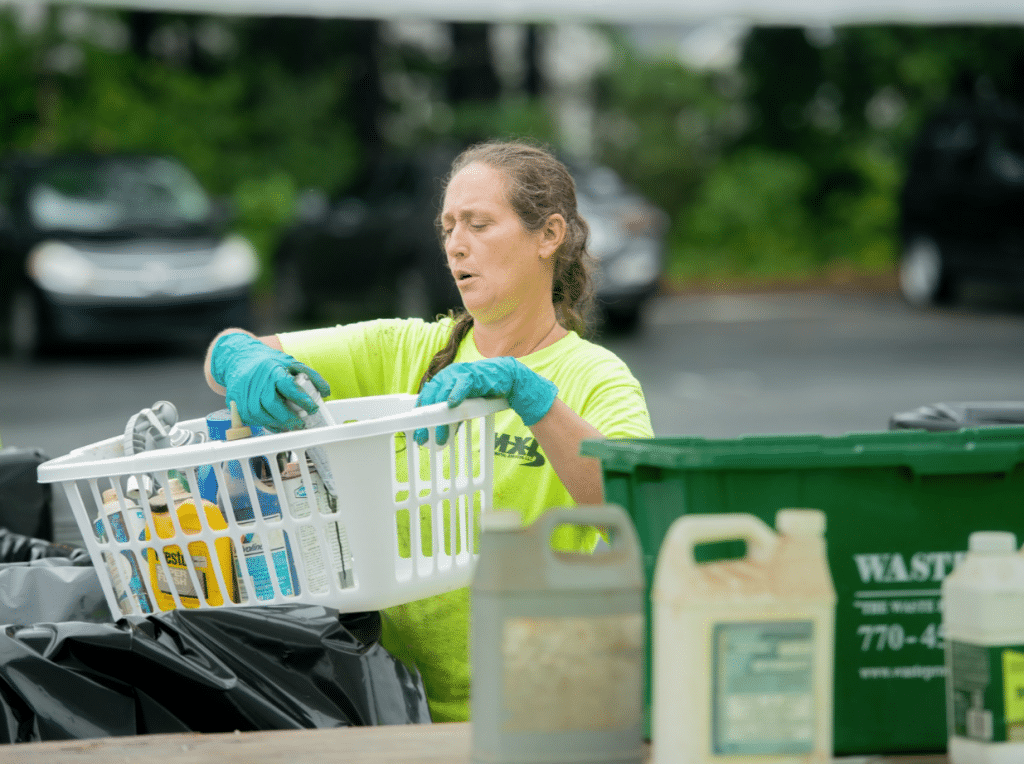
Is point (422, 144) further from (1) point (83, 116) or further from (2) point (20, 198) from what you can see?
(2) point (20, 198)

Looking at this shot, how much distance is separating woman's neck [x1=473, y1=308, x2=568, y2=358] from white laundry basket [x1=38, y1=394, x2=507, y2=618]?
46cm

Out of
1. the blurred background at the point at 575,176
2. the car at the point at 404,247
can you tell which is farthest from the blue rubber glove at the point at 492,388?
the car at the point at 404,247

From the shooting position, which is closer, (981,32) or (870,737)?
(870,737)

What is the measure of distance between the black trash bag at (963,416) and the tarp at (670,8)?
6052mm

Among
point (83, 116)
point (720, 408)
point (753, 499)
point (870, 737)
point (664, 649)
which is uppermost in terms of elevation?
point (83, 116)

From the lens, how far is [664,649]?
1.54 meters

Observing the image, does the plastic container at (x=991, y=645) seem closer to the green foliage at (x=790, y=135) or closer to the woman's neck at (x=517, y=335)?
the woman's neck at (x=517, y=335)

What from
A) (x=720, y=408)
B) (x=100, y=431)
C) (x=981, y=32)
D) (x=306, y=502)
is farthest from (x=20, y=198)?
(x=981, y=32)

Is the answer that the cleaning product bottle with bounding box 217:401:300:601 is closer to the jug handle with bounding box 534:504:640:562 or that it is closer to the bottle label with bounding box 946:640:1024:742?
the jug handle with bounding box 534:504:640:562

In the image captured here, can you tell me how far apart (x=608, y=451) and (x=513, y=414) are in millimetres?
837

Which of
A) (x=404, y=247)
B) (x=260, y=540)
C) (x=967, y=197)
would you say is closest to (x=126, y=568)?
A: (x=260, y=540)

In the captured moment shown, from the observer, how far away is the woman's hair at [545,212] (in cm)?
273

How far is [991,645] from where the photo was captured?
5.18 ft

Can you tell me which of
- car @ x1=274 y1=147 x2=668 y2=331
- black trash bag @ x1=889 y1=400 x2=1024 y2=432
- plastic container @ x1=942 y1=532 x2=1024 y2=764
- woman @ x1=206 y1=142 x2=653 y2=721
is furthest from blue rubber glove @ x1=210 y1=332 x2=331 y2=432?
car @ x1=274 y1=147 x2=668 y2=331
